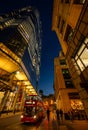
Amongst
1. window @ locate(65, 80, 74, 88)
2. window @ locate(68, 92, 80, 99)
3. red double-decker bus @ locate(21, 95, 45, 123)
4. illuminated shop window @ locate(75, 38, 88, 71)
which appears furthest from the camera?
window @ locate(65, 80, 74, 88)

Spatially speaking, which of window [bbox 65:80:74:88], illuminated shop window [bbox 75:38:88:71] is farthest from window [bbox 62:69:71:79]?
illuminated shop window [bbox 75:38:88:71]

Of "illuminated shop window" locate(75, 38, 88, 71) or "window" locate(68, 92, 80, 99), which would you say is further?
"window" locate(68, 92, 80, 99)

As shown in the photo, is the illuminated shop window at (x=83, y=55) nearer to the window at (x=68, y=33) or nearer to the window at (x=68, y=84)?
the window at (x=68, y=33)

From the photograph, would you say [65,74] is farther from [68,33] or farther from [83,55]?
[83,55]

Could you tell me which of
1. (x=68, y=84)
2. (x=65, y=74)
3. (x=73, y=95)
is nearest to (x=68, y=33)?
(x=73, y=95)

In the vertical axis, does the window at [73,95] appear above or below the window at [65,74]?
below

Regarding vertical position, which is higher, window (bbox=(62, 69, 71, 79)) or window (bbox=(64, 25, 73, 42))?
window (bbox=(62, 69, 71, 79))

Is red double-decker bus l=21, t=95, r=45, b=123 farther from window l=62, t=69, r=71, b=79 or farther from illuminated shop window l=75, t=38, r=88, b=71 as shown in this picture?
window l=62, t=69, r=71, b=79

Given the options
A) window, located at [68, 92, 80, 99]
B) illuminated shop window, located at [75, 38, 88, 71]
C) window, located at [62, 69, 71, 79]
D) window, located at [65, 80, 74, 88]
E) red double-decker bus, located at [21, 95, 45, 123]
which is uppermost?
window, located at [62, 69, 71, 79]

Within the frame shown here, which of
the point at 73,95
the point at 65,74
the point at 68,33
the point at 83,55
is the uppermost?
the point at 65,74

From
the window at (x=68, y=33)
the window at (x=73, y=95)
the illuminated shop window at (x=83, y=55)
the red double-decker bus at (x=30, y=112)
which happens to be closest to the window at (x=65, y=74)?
the window at (x=73, y=95)

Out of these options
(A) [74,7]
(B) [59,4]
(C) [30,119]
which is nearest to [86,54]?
(A) [74,7]

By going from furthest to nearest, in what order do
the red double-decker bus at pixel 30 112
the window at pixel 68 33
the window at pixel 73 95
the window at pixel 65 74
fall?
the window at pixel 65 74 < the window at pixel 73 95 < the red double-decker bus at pixel 30 112 < the window at pixel 68 33

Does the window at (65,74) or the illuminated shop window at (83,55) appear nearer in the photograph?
the illuminated shop window at (83,55)
